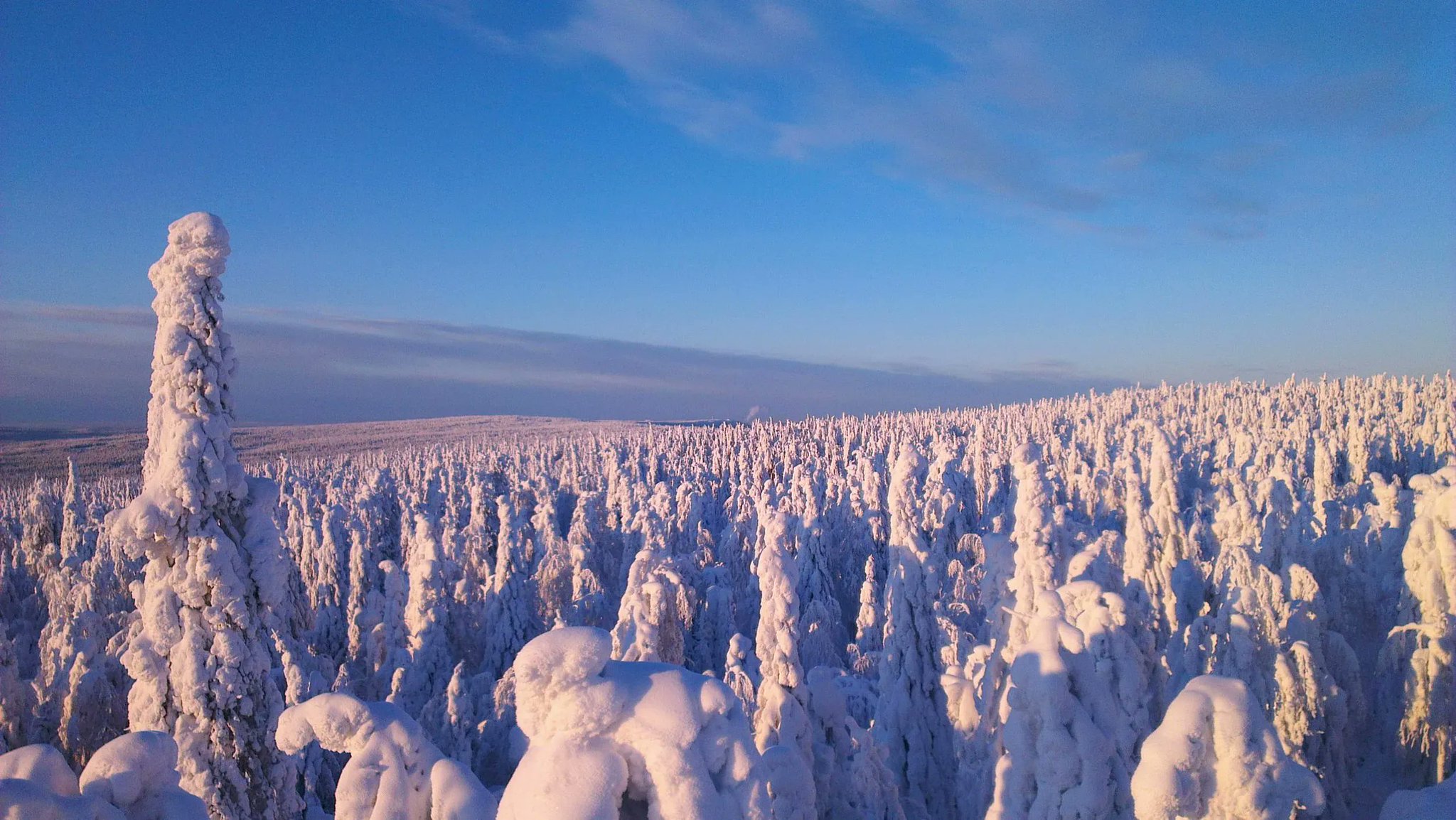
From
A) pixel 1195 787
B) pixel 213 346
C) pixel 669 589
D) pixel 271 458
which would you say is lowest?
pixel 271 458

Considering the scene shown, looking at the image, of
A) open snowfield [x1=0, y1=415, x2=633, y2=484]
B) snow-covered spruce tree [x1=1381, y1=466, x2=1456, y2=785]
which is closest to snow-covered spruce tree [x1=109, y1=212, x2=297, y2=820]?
snow-covered spruce tree [x1=1381, y1=466, x2=1456, y2=785]

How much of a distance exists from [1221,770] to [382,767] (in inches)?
273

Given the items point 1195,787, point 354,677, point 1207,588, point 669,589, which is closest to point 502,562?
point 354,677

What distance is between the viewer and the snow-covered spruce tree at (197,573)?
9047mm

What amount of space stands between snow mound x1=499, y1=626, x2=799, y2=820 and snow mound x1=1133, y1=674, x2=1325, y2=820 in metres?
4.18

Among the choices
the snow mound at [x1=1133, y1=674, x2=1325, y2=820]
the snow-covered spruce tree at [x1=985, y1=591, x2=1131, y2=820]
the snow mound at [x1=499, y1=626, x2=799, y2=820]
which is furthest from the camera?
the snow-covered spruce tree at [x1=985, y1=591, x2=1131, y2=820]

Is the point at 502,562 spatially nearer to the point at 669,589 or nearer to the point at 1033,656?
Result: the point at 669,589

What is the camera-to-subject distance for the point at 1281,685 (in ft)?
48.6

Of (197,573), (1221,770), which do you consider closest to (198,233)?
(197,573)

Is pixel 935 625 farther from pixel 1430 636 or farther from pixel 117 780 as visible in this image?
pixel 117 780

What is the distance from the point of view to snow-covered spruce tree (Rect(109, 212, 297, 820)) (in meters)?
9.05

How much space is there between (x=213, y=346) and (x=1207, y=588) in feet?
81.1

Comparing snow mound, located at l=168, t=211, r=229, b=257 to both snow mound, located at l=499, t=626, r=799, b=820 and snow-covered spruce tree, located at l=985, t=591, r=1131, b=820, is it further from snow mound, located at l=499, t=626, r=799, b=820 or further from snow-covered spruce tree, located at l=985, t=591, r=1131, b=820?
snow-covered spruce tree, located at l=985, t=591, r=1131, b=820

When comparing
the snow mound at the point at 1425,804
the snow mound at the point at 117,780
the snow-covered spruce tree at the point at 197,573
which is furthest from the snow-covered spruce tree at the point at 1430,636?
the snow-covered spruce tree at the point at 197,573
